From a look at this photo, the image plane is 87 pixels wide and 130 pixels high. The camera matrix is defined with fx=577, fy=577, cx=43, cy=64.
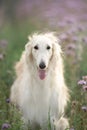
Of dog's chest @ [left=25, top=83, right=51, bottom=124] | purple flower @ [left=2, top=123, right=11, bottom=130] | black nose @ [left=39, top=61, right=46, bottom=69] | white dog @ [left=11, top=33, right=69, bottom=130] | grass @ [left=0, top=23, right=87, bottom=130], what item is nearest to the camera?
purple flower @ [left=2, top=123, right=11, bottom=130]

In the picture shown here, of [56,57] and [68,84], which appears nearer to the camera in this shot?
[56,57]

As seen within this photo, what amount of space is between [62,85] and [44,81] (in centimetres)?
40

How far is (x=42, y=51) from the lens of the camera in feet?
23.0

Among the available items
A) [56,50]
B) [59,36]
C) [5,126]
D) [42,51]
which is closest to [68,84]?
[59,36]

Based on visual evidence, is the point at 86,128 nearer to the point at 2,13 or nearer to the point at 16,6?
the point at 2,13

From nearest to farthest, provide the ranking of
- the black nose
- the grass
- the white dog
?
the black nose
the grass
the white dog

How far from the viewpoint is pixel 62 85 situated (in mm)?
7555

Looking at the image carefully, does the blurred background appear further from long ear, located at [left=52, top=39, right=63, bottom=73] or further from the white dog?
long ear, located at [left=52, top=39, right=63, bottom=73]

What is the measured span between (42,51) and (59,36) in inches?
98.2

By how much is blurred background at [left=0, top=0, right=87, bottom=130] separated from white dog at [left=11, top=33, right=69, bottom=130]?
0.21 metres

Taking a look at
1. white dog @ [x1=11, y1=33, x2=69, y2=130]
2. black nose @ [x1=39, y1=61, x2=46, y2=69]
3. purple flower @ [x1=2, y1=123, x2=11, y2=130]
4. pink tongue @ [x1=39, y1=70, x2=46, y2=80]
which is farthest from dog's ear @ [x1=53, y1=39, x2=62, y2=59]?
purple flower @ [x1=2, y1=123, x2=11, y2=130]

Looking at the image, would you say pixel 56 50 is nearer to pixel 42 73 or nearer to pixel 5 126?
pixel 42 73

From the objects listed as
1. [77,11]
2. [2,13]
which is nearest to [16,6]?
[2,13]

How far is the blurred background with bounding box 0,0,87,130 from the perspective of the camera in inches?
283
